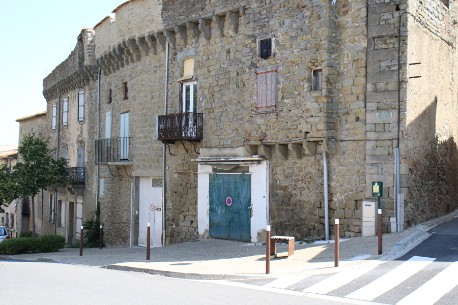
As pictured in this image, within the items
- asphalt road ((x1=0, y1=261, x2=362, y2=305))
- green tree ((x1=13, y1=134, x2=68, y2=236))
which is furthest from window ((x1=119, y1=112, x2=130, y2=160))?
asphalt road ((x1=0, y1=261, x2=362, y2=305))

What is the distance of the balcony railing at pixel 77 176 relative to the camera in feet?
92.6

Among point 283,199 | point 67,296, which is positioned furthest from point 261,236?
point 67,296

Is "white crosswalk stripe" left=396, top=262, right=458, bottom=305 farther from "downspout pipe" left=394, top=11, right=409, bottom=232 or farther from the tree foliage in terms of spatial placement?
the tree foliage

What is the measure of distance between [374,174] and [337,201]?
3.85 ft

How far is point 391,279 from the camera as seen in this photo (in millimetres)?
10008

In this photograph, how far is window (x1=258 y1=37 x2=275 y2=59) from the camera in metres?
16.4

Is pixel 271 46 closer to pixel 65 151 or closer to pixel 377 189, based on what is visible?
pixel 377 189

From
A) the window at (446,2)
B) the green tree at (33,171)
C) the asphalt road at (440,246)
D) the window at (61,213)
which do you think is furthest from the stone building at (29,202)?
the asphalt road at (440,246)

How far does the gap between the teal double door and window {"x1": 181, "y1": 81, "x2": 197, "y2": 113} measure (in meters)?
2.59

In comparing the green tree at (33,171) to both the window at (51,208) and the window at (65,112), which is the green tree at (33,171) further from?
the window at (51,208)

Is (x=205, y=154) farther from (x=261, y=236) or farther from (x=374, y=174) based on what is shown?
(x=374, y=174)

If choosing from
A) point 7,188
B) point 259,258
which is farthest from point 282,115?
point 7,188

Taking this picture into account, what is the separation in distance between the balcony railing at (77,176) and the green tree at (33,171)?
35.0 inches

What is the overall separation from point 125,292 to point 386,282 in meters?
4.27
